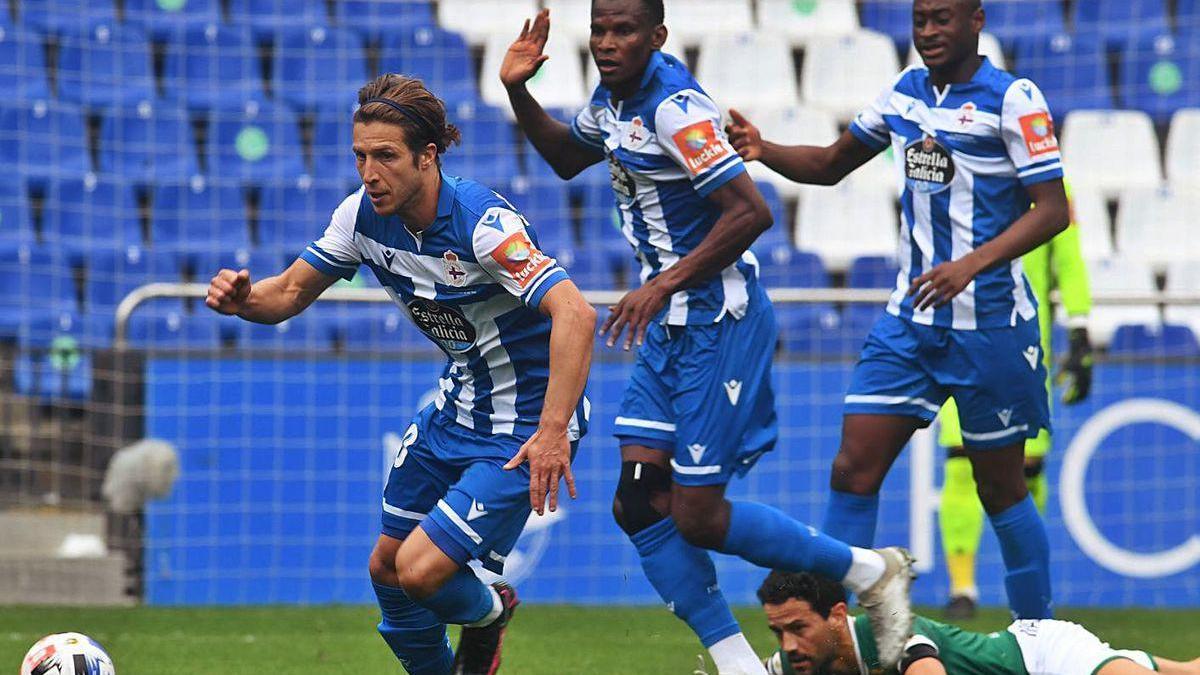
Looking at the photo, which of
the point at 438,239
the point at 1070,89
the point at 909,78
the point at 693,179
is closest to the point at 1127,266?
the point at 1070,89

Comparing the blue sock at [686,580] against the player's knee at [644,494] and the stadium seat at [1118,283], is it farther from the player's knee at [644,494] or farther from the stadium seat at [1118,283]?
the stadium seat at [1118,283]

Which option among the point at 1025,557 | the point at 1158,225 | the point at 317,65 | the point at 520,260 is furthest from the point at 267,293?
the point at 1158,225

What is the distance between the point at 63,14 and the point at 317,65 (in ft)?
6.07

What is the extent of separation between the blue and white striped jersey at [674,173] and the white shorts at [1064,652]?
1365mm

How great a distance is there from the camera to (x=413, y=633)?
510 cm

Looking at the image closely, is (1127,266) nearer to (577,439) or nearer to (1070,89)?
(1070,89)

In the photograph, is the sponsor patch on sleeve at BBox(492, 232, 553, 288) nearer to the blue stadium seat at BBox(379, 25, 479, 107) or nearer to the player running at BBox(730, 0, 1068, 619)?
the player running at BBox(730, 0, 1068, 619)

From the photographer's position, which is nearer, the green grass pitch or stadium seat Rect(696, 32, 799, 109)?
the green grass pitch

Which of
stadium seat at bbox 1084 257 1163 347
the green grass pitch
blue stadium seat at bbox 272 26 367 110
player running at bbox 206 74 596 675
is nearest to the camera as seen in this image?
player running at bbox 206 74 596 675

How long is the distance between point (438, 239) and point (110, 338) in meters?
6.44

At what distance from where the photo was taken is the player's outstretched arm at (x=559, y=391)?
449 centimetres

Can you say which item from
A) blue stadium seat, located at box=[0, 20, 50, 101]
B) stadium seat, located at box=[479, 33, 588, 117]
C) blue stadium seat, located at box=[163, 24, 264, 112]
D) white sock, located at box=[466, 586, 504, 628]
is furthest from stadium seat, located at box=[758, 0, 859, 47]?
white sock, located at box=[466, 586, 504, 628]

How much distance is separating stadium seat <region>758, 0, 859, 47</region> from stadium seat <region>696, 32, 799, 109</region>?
0.63 metres

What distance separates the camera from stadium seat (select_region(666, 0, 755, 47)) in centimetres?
1289
